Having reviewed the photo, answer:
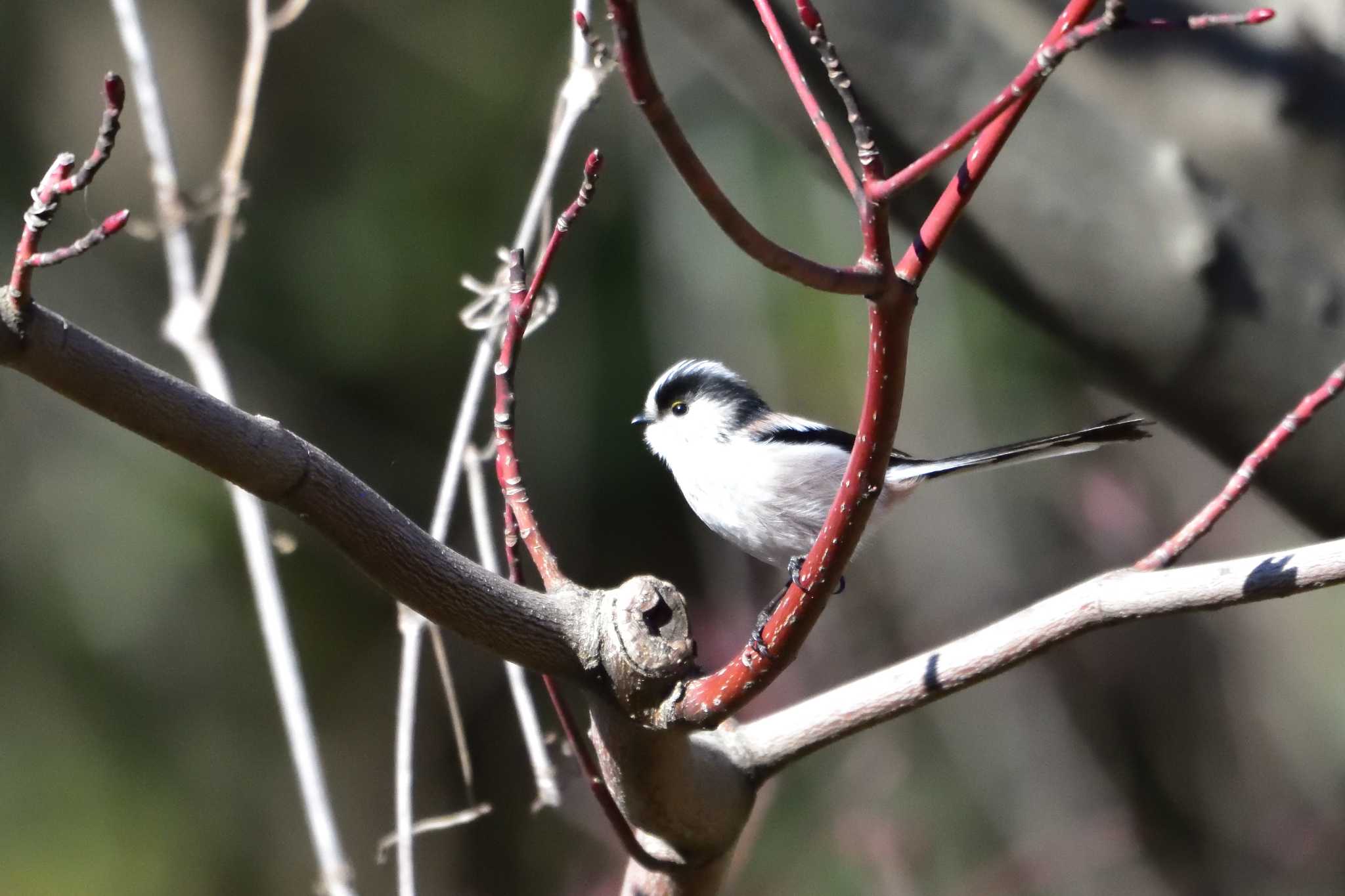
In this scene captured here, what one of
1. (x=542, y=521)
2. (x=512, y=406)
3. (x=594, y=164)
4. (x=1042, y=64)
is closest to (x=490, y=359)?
(x=512, y=406)

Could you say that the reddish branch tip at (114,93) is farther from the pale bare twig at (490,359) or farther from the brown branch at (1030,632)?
the brown branch at (1030,632)

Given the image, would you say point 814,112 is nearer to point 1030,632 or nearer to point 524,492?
point 524,492

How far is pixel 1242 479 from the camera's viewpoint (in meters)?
1.87

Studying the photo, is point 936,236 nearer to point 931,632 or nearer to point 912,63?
point 912,63

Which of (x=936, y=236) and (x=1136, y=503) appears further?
(x=1136, y=503)

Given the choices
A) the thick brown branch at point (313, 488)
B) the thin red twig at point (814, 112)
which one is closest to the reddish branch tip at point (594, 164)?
the thin red twig at point (814, 112)

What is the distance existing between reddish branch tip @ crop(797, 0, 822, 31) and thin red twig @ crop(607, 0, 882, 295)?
21 cm

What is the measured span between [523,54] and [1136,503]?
364 centimetres

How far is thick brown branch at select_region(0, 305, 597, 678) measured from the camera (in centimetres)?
117

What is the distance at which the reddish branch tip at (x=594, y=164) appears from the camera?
5.14ft

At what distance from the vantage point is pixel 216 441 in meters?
1.27

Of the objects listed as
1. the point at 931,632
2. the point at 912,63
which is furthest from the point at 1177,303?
the point at 931,632

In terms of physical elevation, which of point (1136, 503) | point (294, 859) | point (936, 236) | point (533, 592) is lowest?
point (533, 592)

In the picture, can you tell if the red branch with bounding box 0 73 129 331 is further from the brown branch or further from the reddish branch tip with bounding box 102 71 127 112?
the brown branch
